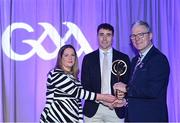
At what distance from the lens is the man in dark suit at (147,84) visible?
2838mm

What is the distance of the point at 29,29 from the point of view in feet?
12.7

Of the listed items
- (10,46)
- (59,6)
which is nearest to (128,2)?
(59,6)

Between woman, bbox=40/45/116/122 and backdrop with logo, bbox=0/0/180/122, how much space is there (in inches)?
30.3

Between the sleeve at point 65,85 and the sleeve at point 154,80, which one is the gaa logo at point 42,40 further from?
the sleeve at point 154,80

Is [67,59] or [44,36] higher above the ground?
[44,36]

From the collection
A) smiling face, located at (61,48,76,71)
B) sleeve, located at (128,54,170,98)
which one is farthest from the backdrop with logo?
sleeve, located at (128,54,170,98)

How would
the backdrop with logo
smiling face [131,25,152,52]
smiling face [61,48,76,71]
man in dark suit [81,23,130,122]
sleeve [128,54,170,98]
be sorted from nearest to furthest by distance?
sleeve [128,54,170,98]
smiling face [131,25,152,52]
smiling face [61,48,76,71]
man in dark suit [81,23,130,122]
the backdrop with logo

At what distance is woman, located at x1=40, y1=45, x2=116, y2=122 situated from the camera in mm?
3072

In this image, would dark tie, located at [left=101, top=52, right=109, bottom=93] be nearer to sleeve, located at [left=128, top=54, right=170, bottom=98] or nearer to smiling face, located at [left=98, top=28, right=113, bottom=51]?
smiling face, located at [left=98, top=28, right=113, bottom=51]

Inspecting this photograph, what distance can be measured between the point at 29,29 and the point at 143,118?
1706mm

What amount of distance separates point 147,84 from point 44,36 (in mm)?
1523

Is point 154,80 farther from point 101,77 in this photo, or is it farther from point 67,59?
point 67,59

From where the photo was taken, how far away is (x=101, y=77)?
3414 millimetres

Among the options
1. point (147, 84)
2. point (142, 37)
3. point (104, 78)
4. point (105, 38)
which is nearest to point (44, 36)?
point (105, 38)
